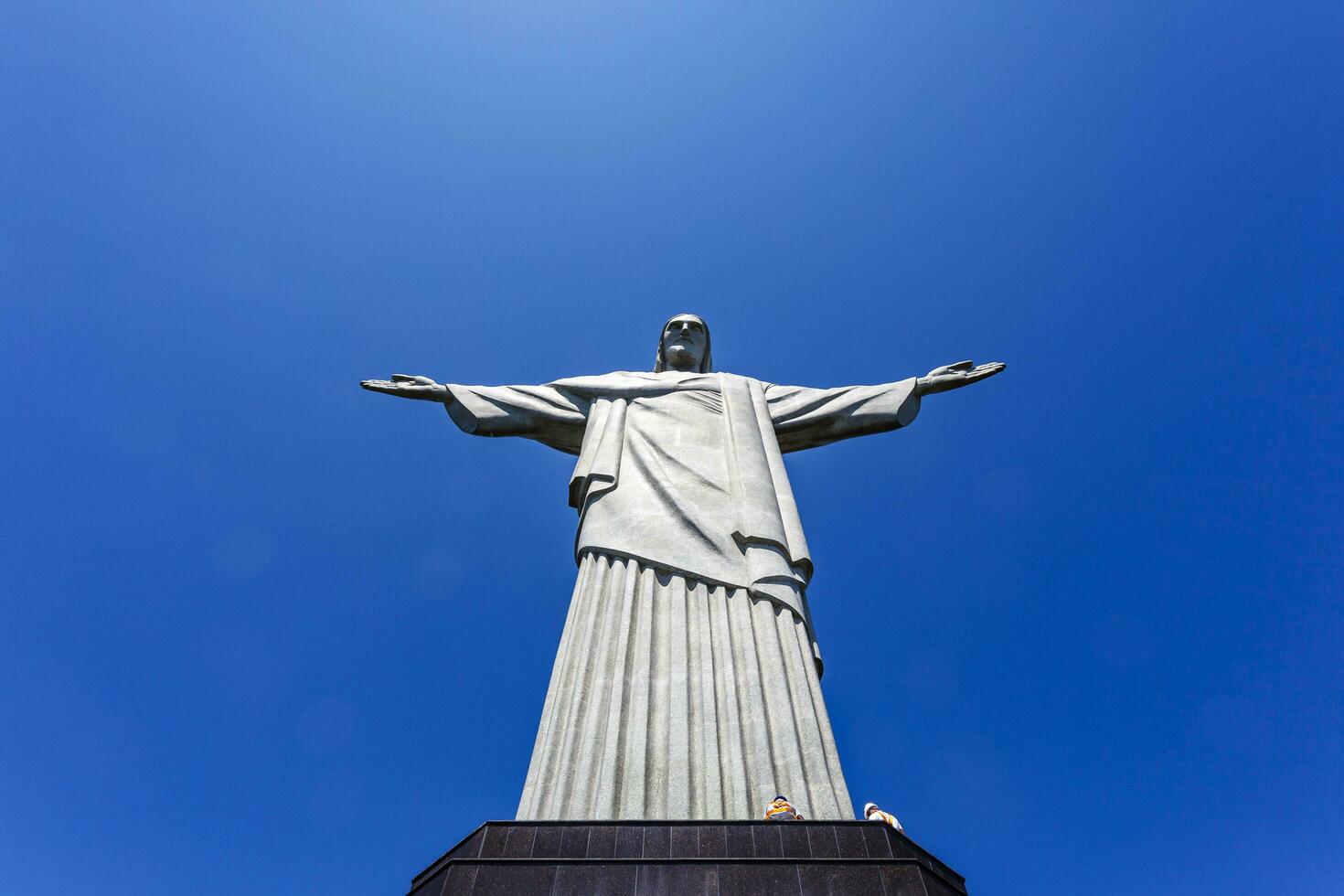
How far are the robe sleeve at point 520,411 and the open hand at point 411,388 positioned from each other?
138 mm

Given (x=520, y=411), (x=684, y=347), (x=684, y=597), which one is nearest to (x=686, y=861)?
(x=684, y=597)

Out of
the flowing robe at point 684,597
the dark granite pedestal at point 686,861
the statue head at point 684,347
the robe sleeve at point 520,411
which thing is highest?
the statue head at point 684,347

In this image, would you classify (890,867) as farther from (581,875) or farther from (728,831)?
(581,875)

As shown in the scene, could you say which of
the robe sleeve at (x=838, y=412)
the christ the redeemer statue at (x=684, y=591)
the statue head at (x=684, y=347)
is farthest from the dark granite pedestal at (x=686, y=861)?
the statue head at (x=684, y=347)

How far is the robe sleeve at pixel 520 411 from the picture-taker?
1141 centimetres

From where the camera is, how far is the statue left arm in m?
11.6

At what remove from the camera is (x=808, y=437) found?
38.8 ft

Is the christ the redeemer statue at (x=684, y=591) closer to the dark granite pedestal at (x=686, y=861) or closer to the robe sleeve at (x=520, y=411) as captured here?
the robe sleeve at (x=520, y=411)

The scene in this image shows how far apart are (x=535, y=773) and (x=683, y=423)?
473 centimetres

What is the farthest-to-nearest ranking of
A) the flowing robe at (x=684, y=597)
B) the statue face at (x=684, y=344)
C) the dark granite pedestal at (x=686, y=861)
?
1. the statue face at (x=684, y=344)
2. the flowing robe at (x=684, y=597)
3. the dark granite pedestal at (x=686, y=861)

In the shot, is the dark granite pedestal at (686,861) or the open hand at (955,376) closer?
the dark granite pedestal at (686,861)

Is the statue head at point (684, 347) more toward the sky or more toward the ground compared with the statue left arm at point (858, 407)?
more toward the sky

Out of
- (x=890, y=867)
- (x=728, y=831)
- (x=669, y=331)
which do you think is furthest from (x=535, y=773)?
(x=669, y=331)

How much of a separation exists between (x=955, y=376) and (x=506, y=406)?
525 cm
